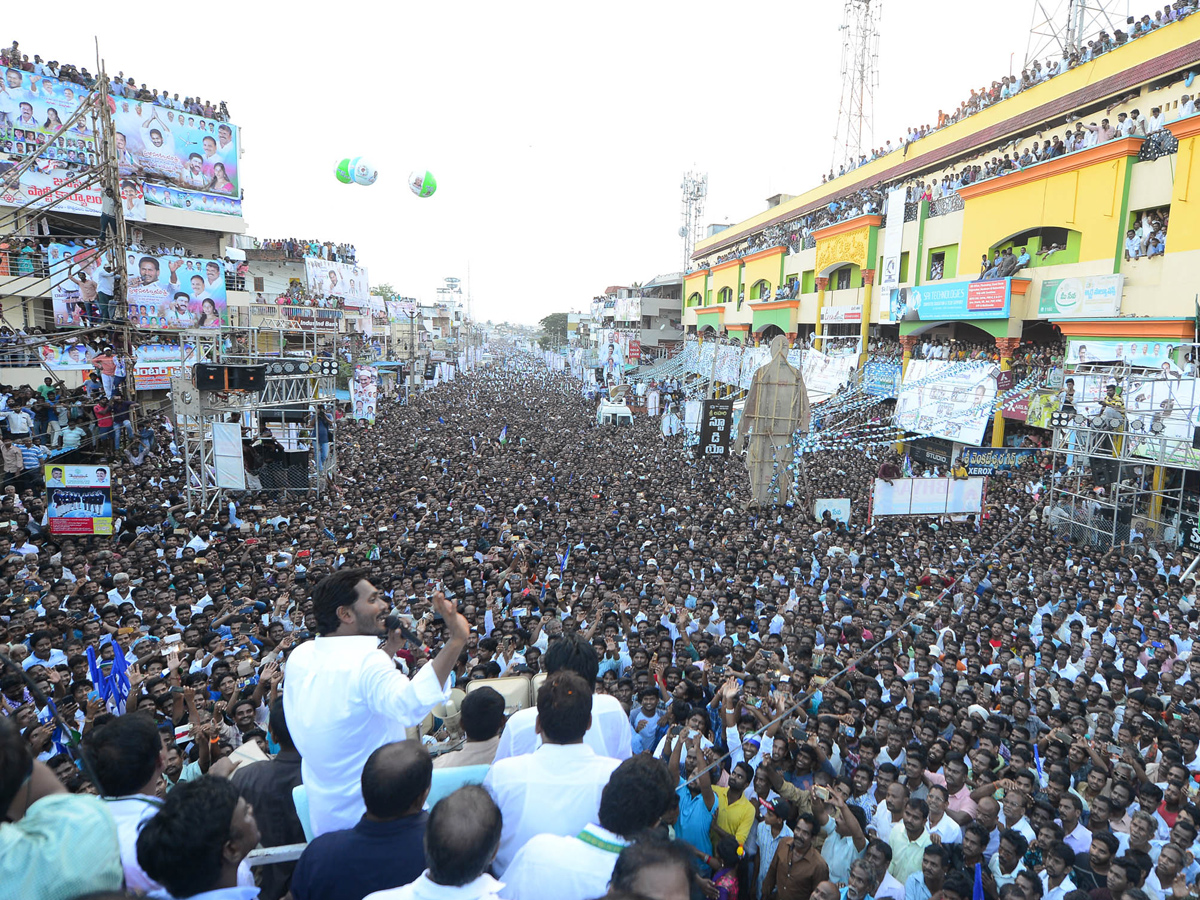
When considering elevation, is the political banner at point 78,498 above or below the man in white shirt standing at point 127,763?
below

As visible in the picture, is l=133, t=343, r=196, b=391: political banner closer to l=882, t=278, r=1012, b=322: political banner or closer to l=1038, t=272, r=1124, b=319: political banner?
l=882, t=278, r=1012, b=322: political banner

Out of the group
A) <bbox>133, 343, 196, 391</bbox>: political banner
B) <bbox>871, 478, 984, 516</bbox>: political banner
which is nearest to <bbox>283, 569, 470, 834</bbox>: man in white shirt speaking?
<bbox>871, 478, 984, 516</bbox>: political banner

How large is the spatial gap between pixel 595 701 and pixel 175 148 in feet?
95.5

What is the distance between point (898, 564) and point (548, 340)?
11919 cm

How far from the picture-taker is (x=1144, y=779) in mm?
5008

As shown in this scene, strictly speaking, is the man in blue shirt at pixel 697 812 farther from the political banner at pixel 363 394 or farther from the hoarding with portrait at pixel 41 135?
the hoarding with portrait at pixel 41 135

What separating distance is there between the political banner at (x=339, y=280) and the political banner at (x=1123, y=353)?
32684 millimetres

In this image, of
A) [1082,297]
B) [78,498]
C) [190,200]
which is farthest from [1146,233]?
[190,200]

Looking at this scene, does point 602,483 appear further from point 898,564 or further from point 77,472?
point 77,472

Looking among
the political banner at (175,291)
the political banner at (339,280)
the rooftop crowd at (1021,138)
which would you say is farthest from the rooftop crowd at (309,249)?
the rooftop crowd at (1021,138)

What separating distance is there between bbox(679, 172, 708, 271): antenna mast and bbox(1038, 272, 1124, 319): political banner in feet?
152

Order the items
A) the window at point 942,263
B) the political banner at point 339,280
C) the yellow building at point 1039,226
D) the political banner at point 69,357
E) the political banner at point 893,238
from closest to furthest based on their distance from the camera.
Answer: the yellow building at point 1039,226
the political banner at point 69,357
the window at point 942,263
the political banner at point 893,238
the political banner at point 339,280

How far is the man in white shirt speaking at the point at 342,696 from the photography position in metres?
2.71

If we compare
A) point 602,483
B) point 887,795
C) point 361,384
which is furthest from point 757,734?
point 361,384
